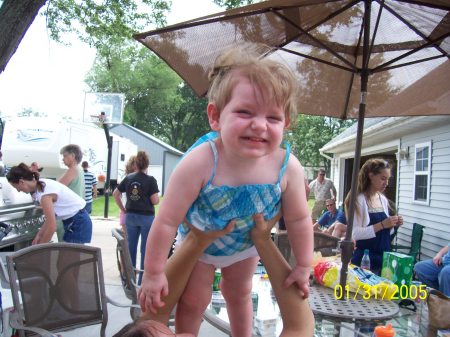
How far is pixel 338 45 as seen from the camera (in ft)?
9.94

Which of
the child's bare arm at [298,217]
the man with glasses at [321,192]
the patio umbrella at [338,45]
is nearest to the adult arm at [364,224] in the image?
the patio umbrella at [338,45]

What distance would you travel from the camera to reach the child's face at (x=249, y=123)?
3.77 ft

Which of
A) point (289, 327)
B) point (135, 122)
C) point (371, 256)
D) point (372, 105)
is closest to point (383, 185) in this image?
point (371, 256)

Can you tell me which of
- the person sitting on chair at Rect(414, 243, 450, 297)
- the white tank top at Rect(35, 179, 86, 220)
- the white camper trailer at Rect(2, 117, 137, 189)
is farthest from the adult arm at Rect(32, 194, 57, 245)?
the white camper trailer at Rect(2, 117, 137, 189)

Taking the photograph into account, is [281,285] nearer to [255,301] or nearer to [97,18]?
[255,301]

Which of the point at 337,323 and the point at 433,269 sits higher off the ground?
the point at 337,323

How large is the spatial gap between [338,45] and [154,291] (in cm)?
246

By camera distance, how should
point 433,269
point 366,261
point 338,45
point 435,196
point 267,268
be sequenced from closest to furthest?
point 267,268
point 338,45
point 366,261
point 433,269
point 435,196

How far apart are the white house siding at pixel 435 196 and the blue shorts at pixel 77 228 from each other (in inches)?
227

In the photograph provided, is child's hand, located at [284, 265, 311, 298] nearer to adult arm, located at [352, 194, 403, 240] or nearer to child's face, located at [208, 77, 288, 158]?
child's face, located at [208, 77, 288, 158]

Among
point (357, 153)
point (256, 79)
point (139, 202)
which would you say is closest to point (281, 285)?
point (256, 79)

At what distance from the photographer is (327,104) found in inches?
139

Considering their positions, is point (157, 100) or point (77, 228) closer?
point (77, 228)

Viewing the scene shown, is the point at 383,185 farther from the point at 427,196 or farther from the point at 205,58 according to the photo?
the point at 427,196
